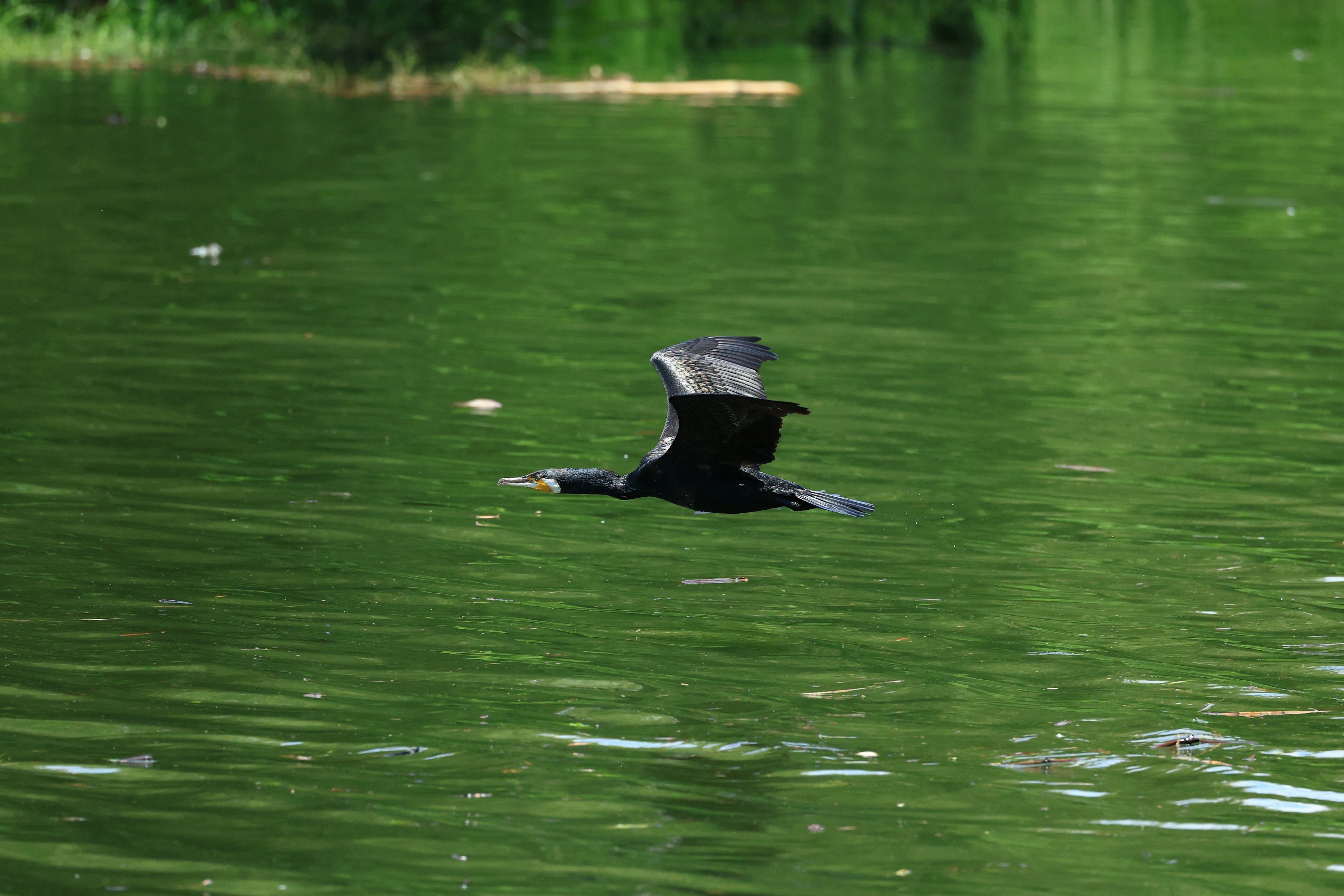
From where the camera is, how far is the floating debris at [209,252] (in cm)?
1864

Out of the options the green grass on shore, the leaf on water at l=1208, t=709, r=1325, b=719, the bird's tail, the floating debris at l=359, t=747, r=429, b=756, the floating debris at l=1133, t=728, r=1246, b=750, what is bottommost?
the leaf on water at l=1208, t=709, r=1325, b=719

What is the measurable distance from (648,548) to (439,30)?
2727cm

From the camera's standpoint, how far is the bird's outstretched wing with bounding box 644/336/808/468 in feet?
25.9

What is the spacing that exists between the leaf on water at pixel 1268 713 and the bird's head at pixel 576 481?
2.67 metres

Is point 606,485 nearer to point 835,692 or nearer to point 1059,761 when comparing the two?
point 835,692

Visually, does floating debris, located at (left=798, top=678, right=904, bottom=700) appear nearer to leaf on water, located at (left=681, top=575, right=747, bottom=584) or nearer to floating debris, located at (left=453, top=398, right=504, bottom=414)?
leaf on water, located at (left=681, top=575, right=747, bottom=584)

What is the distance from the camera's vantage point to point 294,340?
50.0ft

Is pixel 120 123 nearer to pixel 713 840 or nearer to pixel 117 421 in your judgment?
pixel 117 421

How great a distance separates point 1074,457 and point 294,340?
6.26m

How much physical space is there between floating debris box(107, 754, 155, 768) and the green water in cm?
3

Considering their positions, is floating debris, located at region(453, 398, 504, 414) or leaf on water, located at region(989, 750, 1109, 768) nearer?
leaf on water, located at region(989, 750, 1109, 768)

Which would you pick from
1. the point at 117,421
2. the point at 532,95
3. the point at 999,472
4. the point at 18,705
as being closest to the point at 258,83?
the point at 532,95

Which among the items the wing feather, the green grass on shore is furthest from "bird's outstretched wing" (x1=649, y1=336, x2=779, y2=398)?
the green grass on shore

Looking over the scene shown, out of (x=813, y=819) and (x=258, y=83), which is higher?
(x=258, y=83)
